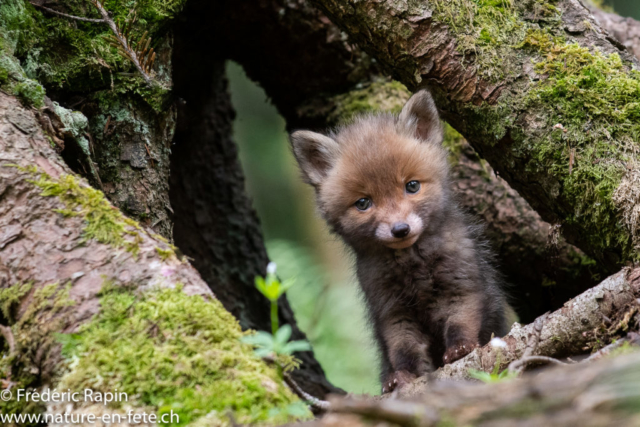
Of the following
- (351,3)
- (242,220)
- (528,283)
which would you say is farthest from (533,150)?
(242,220)

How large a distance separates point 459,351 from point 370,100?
3242 mm

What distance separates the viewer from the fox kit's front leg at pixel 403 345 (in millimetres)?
3719

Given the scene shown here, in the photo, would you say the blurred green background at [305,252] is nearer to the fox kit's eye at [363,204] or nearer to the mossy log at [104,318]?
the fox kit's eye at [363,204]

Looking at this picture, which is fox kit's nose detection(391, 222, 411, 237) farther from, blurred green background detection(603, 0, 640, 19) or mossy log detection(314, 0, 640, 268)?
blurred green background detection(603, 0, 640, 19)

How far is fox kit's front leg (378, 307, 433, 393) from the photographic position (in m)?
3.72

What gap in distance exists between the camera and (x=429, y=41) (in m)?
3.78

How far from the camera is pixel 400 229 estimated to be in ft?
12.1

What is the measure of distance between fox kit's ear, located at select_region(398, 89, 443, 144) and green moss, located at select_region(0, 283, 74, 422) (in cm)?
270

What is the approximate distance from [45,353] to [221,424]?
828 millimetres

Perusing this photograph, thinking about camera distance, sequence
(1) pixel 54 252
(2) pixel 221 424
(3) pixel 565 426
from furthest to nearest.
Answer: (1) pixel 54 252 < (2) pixel 221 424 < (3) pixel 565 426

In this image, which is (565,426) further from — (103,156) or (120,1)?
(120,1)

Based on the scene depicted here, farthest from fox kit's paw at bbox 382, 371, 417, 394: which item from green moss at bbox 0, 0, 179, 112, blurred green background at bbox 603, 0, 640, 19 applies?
blurred green background at bbox 603, 0, 640, 19

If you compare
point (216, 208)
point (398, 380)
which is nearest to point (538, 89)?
point (398, 380)

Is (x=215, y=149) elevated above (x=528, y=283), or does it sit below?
below
